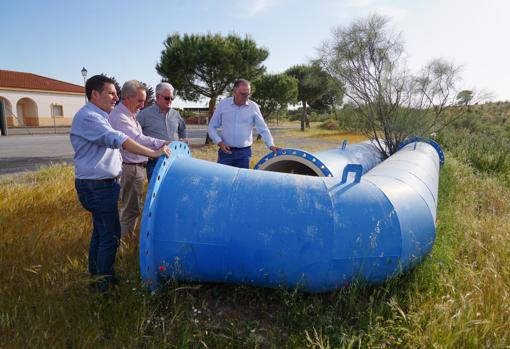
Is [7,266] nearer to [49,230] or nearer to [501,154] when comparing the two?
[49,230]

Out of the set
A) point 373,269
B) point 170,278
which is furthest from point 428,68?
point 170,278

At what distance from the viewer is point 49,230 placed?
11.3 ft

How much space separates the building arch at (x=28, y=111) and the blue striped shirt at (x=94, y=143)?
30.3 meters

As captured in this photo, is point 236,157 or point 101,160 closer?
point 101,160

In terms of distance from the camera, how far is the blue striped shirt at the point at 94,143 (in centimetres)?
210

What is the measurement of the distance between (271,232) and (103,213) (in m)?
1.16

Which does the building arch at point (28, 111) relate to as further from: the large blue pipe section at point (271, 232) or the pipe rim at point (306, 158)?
→ the large blue pipe section at point (271, 232)

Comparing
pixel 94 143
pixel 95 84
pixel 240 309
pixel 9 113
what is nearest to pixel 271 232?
pixel 240 309

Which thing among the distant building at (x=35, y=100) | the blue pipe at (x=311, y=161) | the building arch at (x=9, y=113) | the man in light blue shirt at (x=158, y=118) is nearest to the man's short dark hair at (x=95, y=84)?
the man in light blue shirt at (x=158, y=118)

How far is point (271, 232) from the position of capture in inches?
81.9

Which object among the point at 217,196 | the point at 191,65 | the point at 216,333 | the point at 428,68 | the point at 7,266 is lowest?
the point at 216,333

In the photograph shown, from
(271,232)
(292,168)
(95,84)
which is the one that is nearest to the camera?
(271,232)

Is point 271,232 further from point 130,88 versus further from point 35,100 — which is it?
point 35,100

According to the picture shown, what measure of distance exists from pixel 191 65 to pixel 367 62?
7352 millimetres
